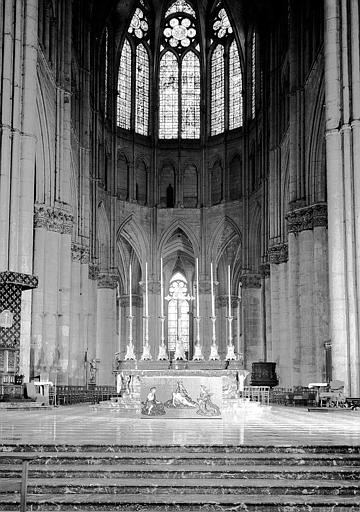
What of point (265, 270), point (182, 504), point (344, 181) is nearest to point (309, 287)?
point (344, 181)

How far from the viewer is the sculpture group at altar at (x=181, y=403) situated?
1864 cm

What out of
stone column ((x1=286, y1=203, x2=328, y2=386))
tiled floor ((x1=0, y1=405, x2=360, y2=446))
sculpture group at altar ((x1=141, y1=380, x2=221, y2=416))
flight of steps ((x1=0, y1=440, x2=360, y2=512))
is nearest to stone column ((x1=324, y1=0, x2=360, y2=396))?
stone column ((x1=286, y1=203, x2=328, y2=386))

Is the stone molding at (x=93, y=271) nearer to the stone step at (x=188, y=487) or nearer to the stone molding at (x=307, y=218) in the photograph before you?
the stone molding at (x=307, y=218)

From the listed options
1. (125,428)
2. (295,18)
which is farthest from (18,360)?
(295,18)

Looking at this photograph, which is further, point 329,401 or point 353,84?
point 353,84

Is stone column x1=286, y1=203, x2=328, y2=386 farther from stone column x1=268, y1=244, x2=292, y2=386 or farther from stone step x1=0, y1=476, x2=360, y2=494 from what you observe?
stone step x1=0, y1=476, x2=360, y2=494

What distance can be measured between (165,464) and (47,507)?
1982 mm

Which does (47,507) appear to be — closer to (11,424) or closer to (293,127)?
(11,424)

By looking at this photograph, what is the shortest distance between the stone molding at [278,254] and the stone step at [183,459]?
32.2 meters

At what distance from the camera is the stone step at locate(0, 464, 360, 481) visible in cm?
1027

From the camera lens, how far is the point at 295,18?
3997cm

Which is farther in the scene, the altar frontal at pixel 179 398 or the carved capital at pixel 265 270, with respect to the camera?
the carved capital at pixel 265 270

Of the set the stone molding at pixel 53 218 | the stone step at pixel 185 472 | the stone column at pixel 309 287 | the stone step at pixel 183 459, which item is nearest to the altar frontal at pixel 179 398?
the stone step at pixel 183 459

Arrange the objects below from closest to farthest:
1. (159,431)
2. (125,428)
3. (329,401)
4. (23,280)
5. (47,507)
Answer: (47,507) → (159,431) → (125,428) → (23,280) → (329,401)
